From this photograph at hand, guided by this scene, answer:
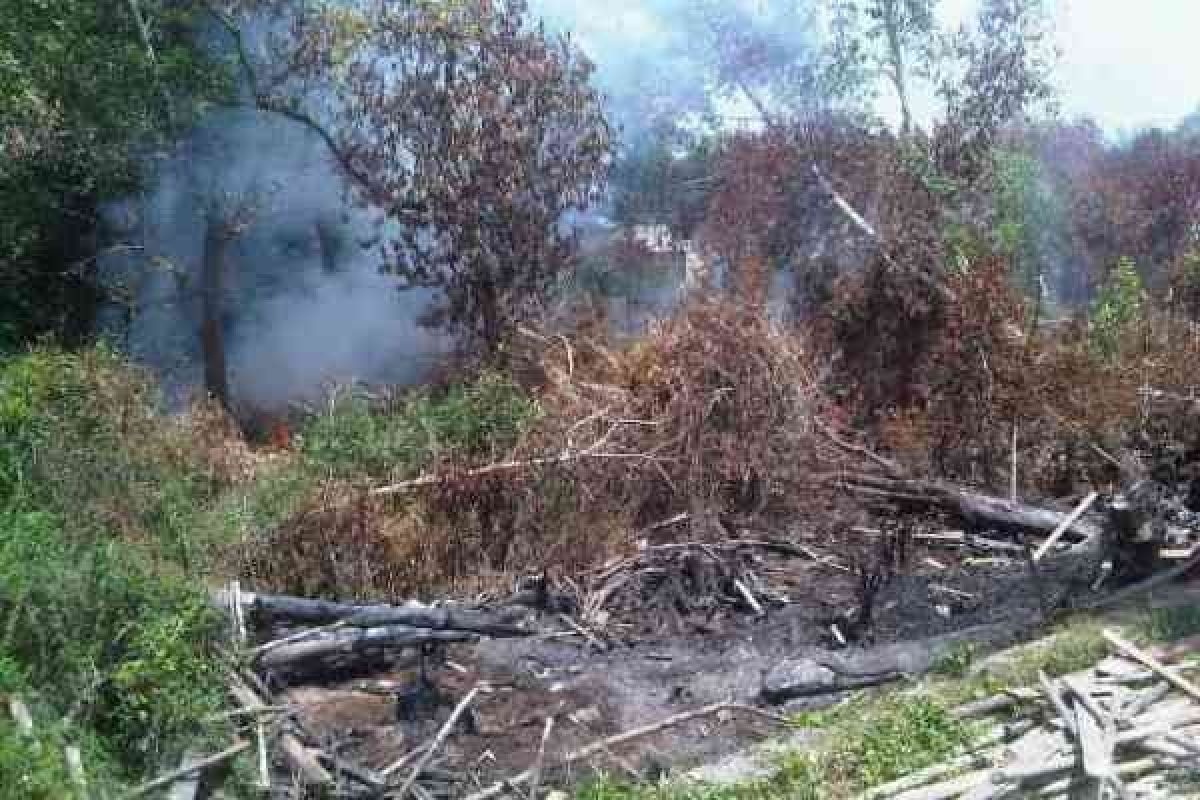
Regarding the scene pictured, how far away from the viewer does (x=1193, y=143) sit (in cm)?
2286

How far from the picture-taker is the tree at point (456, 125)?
37.4ft

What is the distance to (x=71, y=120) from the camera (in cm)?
1051

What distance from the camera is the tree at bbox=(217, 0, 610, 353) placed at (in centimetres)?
1141

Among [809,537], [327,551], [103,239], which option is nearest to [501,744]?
[327,551]

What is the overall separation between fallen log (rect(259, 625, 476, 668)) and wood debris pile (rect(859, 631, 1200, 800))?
2.97 meters

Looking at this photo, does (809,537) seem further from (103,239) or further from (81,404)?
(103,239)

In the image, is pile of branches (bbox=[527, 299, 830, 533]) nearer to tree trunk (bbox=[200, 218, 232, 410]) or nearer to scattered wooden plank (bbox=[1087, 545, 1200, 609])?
scattered wooden plank (bbox=[1087, 545, 1200, 609])

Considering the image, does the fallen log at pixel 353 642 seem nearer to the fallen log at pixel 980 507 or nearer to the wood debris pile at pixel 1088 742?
the wood debris pile at pixel 1088 742

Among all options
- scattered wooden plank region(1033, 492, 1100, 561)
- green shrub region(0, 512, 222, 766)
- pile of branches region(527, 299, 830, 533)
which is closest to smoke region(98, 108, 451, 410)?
pile of branches region(527, 299, 830, 533)

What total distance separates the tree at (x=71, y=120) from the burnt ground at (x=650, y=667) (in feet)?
18.6

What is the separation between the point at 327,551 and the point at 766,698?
308cm

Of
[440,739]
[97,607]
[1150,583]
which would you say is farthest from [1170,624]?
[97,607]

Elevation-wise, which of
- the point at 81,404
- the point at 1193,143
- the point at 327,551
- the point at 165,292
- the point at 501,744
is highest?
the point at 1193,143

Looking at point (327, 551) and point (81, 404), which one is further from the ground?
point (81, 404)
